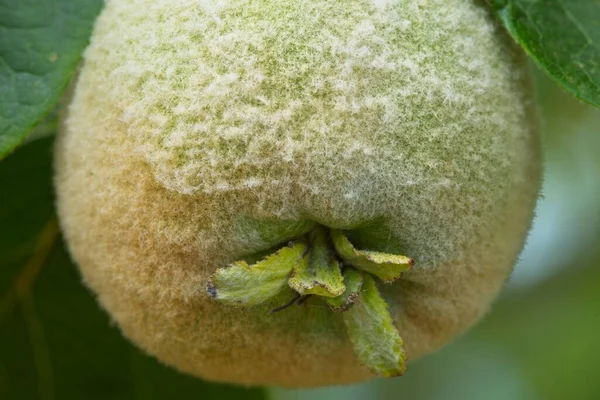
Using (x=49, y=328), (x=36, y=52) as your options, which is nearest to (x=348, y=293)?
(x=36, y=52)

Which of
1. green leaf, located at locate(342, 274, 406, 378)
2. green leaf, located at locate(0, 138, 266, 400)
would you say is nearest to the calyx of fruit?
green leaf, located at locate(342, 274, 406, 378)

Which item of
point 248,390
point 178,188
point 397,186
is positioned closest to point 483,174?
point 397,186

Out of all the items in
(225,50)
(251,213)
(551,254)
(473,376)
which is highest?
(225,50)

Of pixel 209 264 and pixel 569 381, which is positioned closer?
pixel 209 264

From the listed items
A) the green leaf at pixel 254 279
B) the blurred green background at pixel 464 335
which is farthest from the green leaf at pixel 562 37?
the green leaf at pixel 254 279

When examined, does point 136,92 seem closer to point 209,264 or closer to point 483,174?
point 209,264

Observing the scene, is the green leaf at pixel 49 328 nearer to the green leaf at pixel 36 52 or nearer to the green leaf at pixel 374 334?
the green leaf at pixel 36 52

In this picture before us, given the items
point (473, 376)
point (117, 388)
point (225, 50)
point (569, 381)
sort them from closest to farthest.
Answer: point (225, 50)
point (117, 388)
point (569, 381)
point (473, 376)
